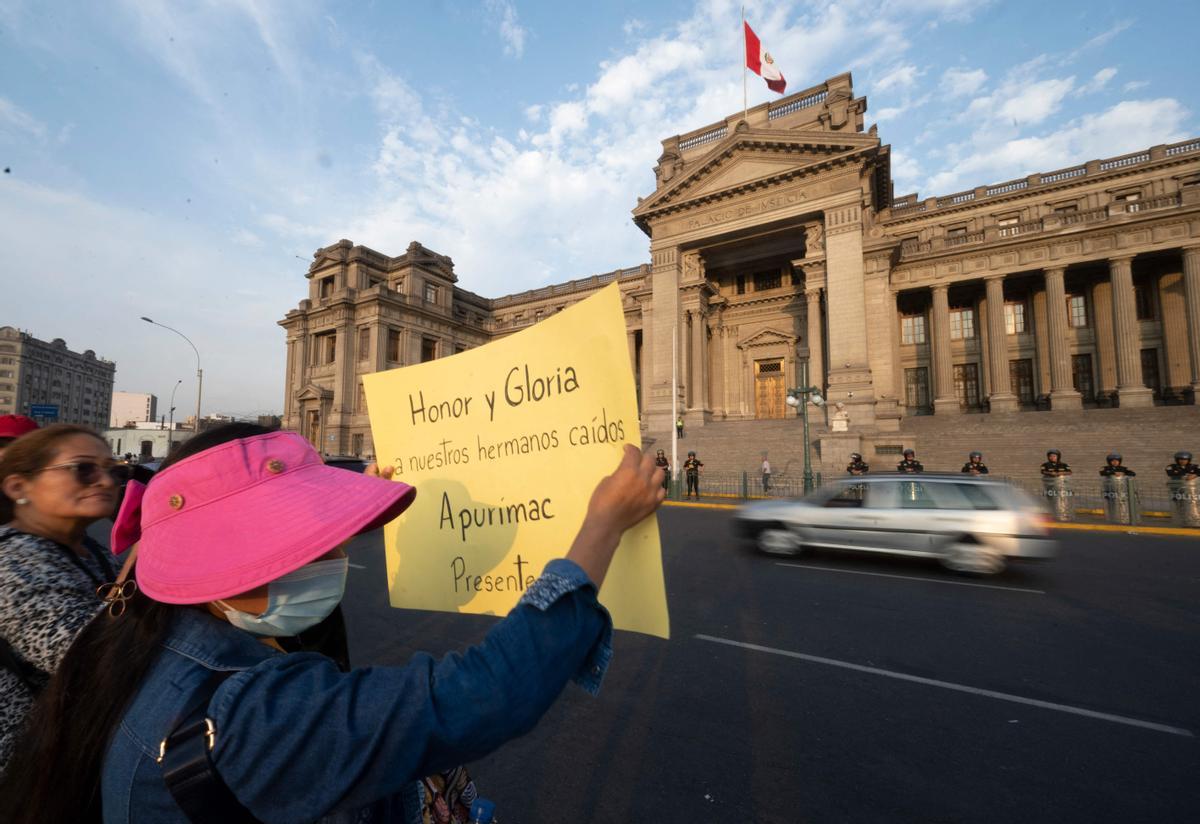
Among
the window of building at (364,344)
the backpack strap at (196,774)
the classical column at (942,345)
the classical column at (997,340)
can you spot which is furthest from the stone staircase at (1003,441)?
the window of building at (364,344)

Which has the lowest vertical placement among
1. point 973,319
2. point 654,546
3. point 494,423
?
point 654,546

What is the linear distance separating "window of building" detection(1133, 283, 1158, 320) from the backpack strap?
126 feet

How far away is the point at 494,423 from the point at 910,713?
369 centimetres

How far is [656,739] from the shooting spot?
329 cm

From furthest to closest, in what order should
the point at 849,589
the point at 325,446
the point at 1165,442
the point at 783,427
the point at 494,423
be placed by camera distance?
the point at 325,446 → the point at 783,427 → the point at 1165,442 → the point at 849,589 → the point at 494,423

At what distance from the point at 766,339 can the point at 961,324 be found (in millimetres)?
11019

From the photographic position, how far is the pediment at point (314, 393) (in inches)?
1519

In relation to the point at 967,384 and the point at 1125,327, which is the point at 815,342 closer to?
the point at 967,384

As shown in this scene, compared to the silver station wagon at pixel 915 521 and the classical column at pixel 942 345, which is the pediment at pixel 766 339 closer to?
the classical column at pixel 942 345

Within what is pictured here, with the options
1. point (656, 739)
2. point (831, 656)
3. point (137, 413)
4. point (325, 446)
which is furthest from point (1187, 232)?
point (137, 413)

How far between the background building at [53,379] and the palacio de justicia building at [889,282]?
87.4 metres

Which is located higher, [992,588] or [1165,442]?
[1165,442]

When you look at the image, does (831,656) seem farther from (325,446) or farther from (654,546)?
(325,446)

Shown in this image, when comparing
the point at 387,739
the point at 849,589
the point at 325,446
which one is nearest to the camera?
the point at 387,739
